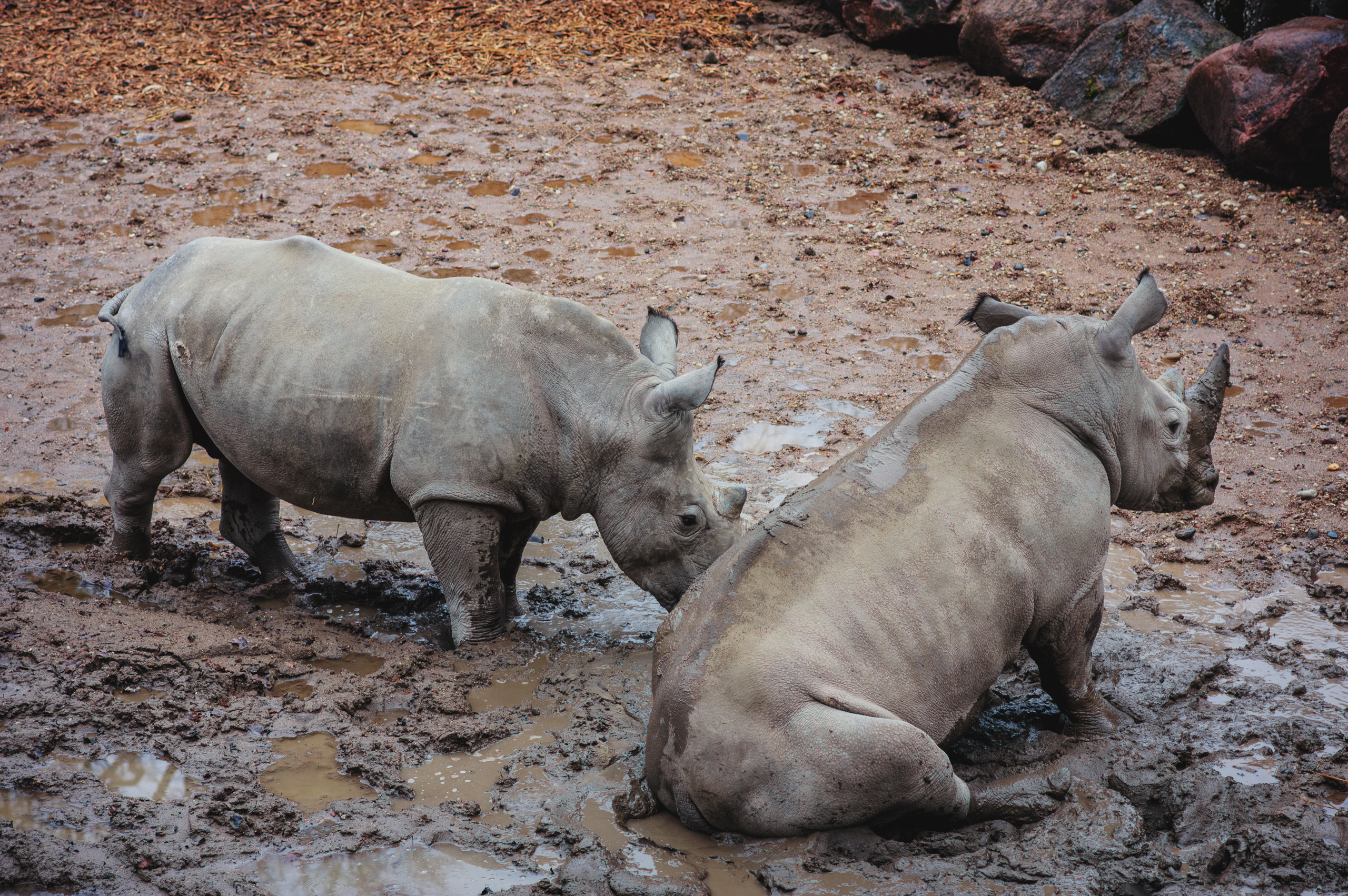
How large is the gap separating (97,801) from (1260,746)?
432 centimetres

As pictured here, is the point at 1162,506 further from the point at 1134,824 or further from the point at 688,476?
the point at 688,476

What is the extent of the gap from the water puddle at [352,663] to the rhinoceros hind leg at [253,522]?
0.97 metres

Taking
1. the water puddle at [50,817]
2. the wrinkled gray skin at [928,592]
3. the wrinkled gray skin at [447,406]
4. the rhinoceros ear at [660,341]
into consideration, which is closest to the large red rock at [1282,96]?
the wrinkled gray skin at [928,592]

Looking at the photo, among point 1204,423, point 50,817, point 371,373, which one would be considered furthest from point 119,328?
point 1204,423

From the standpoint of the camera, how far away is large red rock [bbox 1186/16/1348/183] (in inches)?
369

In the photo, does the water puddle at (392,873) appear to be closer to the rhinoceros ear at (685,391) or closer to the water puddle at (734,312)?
the rhinoceros ear at (685,391)

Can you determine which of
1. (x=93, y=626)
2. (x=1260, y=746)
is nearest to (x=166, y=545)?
(x=93, y=626)

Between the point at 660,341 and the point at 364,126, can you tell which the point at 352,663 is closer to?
the point at 660,341

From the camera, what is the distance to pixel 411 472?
5.11 m

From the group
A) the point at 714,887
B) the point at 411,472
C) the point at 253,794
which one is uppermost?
the point at 411,472

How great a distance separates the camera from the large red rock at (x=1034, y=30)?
11.5m

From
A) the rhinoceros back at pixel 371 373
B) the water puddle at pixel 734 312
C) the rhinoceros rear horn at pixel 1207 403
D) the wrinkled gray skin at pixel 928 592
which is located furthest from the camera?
the water puddle at pixel 734 312

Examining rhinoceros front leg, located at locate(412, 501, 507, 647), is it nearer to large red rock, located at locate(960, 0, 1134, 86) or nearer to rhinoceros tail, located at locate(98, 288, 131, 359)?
rhinoceros tail, located at locate(98, 288, 131, 359)

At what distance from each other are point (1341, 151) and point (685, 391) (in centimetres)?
698
